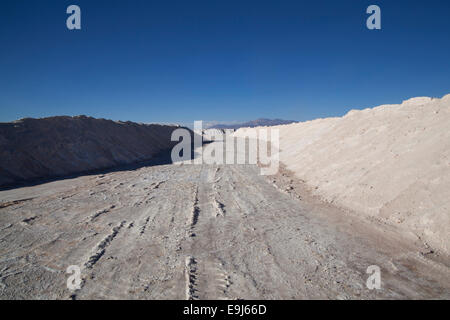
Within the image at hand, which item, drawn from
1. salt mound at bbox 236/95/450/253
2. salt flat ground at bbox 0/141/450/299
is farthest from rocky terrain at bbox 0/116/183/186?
salt mound at bbox 236/95/450/253

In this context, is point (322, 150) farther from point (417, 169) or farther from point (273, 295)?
point (273, 295)

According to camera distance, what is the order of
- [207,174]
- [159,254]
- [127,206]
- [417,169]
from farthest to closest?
[207,174] < [127,206] < [417,169] < [159,254]

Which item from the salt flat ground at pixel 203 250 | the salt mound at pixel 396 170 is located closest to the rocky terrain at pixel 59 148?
the salt flat ground at pixel 203 250

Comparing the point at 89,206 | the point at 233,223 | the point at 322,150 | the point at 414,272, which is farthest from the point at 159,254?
the point at 322,150

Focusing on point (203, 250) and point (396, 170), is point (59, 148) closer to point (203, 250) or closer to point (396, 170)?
point (203, 250)

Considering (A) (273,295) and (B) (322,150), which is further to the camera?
(B) (322,150)

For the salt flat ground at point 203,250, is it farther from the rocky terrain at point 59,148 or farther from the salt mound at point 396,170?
the rocky terrain at point 59,148

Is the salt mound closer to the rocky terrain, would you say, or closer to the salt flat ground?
the salt flat ground
